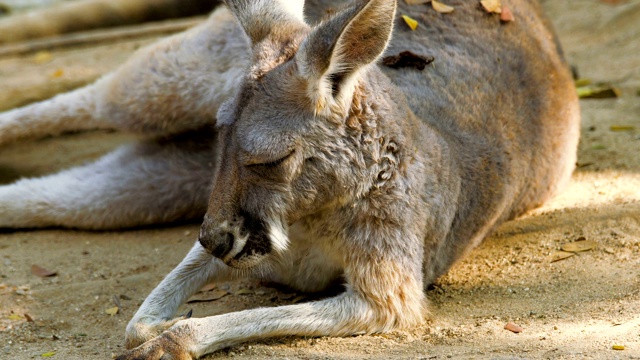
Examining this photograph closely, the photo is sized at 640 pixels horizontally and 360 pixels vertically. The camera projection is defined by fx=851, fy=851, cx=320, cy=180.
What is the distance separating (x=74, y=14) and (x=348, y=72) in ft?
17.6

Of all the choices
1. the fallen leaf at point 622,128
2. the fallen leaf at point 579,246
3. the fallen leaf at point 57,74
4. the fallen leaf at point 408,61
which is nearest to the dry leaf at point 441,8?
the fallen leaf at point 408,61

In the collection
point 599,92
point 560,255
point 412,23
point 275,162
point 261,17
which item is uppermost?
point 412,23

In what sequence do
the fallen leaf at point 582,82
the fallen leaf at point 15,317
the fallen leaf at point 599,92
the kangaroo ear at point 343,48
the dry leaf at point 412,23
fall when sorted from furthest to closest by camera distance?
the fallen leaf at point 582,82 → the fallen leaf at point 599,92 → the dry leaf at point 412,23 → the fallen leaf at point 15,317 → the kangaroo ear at point 343,48

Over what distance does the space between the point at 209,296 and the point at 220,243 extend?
0.90 m

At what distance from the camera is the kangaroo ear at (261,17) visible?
3.52 meters

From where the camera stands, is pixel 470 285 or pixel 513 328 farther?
pixel 470 285

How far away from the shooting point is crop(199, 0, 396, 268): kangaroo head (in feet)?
10.4

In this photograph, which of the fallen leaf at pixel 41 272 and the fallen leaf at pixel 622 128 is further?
the fallen leaf at pixel 622 128

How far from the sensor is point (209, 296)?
406cm

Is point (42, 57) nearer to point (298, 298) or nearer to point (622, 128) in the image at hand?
point (298, 298)

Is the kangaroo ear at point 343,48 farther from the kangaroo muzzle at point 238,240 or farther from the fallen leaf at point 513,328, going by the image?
the fallen leaf at point 513,328

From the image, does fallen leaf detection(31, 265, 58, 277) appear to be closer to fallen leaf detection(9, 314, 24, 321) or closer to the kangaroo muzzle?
fallen leaf detection(9, 314, 24, 321)

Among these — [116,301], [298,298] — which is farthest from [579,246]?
[116,301]

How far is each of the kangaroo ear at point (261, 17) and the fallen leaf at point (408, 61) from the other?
80 centimetres
